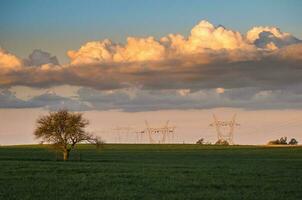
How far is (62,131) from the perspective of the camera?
99.8 meters

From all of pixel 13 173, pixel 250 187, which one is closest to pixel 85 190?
pixel 250 187

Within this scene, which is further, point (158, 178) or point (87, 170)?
point (87, 170)

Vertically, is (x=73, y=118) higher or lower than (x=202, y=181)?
higher

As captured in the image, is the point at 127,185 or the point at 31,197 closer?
the point at 31,197

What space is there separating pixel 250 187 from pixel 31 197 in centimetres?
1591

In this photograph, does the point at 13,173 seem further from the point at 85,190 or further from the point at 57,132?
the point at 57,132

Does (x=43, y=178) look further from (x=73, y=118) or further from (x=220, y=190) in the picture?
(x=73, y=118)

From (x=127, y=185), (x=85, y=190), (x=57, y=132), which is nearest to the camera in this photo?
(x=85, y=190)

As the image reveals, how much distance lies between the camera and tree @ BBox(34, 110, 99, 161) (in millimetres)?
99250

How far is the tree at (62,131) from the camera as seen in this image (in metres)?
99.2

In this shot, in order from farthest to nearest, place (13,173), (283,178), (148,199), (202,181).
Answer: (13,173), (283,178), (202,181), (148,199)

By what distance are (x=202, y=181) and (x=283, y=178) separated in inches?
308

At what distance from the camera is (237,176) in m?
53.4

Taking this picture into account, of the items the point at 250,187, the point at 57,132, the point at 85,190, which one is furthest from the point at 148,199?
the point at 57,132
